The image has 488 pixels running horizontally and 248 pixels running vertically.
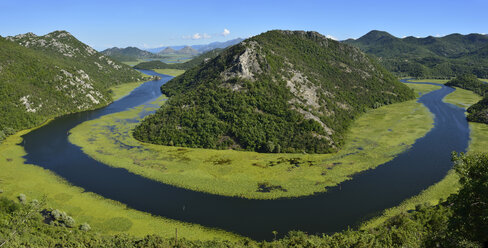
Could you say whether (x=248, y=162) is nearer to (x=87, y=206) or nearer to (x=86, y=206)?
(x=87, y=206)

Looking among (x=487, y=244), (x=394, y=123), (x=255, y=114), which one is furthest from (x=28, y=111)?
(x=394, y=123)

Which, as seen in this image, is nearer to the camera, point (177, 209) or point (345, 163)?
point (177, 209)

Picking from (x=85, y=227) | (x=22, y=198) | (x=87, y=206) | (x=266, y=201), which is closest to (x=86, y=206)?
(x=87, y=206)

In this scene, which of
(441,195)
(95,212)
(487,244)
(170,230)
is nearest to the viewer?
(487,244)

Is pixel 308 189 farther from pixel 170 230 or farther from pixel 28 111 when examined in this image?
pixel 28 111

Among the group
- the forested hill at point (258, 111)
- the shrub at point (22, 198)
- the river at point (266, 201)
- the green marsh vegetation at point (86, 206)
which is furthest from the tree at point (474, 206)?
the shrub at point (22, 198)

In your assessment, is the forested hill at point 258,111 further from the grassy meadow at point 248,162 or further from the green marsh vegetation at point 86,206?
the green marsh vegetation at point 86,206

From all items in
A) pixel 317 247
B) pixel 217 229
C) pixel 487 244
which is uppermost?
pixel 487 244
